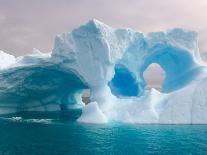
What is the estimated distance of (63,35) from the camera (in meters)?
28.3

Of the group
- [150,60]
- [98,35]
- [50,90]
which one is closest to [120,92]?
[150,60]

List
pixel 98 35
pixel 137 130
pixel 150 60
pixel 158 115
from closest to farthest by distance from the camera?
1. pixel 137 130
2. pixel 158 115
3. pixel 98 35
4. pixel 150 60

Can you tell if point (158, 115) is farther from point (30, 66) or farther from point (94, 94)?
point (30, 66)

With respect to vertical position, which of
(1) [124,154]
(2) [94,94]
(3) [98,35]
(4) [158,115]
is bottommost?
(1) [124,154]

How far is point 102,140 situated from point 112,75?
12754 millimetres

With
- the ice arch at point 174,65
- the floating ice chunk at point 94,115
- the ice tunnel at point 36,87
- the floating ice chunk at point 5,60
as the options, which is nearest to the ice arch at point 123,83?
the ice arch at point 174,65

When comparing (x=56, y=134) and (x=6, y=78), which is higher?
(x=6, y=78)

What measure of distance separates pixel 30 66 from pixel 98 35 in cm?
735

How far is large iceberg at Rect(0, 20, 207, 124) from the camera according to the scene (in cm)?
2386

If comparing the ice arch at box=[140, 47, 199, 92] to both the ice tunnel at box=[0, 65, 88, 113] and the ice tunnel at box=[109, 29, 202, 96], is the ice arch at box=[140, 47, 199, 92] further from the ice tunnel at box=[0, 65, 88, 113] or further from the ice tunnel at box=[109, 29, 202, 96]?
the ice tunnel at box=[0, 65, 88, 113]

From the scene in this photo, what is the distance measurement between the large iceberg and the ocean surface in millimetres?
2530

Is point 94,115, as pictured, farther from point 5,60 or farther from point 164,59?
point 5,60

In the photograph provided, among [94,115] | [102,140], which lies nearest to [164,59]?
[94,115]

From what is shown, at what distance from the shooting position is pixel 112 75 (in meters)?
28.8
